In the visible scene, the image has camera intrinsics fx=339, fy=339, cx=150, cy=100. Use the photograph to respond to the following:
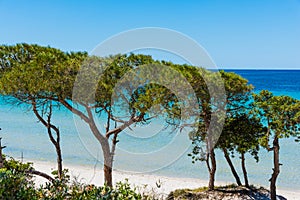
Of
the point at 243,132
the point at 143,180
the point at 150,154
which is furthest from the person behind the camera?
the point at 150,154

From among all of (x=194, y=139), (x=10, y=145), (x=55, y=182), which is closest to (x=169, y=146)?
(x=194, y=139)

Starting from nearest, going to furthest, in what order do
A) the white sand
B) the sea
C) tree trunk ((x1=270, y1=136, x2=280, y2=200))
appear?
tree trunk ((x1=270, y1=136, x2=280, y2=200))
the sea
the white sand

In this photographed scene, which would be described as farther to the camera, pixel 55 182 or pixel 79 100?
pixel 79 100

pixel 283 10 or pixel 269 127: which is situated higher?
pixel 283 10

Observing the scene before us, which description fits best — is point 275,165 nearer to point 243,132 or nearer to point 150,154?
point 243,132

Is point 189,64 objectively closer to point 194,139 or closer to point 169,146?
point 194,139

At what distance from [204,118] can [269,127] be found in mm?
1108

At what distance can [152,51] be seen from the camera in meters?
→ 5.70

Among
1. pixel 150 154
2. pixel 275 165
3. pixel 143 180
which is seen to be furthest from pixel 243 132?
pixel 150 154

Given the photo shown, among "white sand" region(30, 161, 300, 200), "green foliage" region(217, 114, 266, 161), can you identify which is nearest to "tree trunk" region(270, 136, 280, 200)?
"green foliage" region(217, 114, 266, 161)

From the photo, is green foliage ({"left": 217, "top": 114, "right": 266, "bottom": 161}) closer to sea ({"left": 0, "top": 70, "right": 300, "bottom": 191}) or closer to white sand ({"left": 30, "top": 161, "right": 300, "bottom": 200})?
sea ({"left": 0, "top": 70, "right": 300, "bottom": 191})

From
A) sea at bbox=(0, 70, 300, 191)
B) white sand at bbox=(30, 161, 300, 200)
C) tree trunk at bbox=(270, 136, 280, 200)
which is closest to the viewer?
tree trunk at bbox=(270, 136, 280, 200)

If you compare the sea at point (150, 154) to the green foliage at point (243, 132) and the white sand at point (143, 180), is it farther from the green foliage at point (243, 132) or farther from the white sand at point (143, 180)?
the green foliage at point (243, 132)

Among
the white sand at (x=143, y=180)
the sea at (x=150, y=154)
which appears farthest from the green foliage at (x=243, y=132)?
the white sand at (x=143, y=180)
